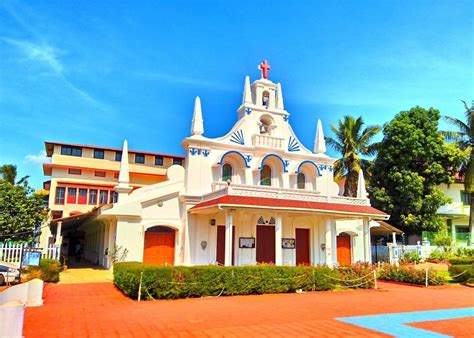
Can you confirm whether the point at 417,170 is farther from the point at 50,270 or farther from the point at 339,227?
the point at 50,270

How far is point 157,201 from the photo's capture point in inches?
845

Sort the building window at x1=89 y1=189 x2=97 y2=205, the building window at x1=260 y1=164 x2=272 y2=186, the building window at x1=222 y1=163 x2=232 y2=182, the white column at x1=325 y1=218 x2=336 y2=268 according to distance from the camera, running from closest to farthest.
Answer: the white column at x1=325 y1=218 x2=336 y2=268 → the building window at x1=222 y1=163 x2=232 y2=182 → the building window at x1=260 y1=164 x2=272 y2=186 → the building window at x1=89 y1=189 x2=97 y2=205

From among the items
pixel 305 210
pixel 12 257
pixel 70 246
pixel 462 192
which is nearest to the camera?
pixel 12 257

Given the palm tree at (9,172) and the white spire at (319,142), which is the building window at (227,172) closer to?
the white spire at (319,142)

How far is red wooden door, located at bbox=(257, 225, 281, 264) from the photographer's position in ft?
72.6

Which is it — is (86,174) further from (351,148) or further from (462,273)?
(462,273)

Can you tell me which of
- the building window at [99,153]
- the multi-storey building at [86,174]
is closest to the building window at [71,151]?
the multi-storey building at [86,174]

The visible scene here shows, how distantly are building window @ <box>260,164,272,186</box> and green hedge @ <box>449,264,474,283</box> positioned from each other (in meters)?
10.9

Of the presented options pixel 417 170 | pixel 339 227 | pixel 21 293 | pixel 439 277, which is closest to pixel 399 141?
pixel 417 170

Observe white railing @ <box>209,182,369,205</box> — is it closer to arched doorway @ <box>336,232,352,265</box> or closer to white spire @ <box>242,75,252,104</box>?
arched doorway @ <box>336,232,352,265</box>

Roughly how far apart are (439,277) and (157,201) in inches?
565

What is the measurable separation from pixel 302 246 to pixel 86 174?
26.3 m

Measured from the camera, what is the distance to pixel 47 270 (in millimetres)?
16031

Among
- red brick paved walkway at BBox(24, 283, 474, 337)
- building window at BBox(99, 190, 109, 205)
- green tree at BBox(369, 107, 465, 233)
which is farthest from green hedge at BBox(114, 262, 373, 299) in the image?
building window at BBox(99, 190, 109, 205)
